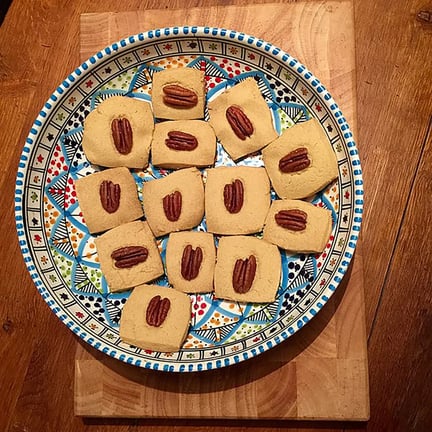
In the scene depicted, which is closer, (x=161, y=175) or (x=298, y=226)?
(x=298, y=226)

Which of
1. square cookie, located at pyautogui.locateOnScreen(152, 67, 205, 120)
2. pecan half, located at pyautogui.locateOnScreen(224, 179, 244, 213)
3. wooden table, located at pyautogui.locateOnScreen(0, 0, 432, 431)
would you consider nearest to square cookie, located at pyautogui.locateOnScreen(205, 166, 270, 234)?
pecan half, located at pyautogui.locateOnScreen(224, 179, 244, 213)

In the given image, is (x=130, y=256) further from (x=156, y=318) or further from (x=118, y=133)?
(x=118, y=133)

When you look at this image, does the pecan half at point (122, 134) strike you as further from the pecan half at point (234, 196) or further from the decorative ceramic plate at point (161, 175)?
the pecan half at point (234, 196)

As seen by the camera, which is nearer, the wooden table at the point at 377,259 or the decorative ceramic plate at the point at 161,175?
the decorative ceramic plate at the point at 161,175

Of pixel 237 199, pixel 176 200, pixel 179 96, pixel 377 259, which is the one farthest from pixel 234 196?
pixel 377 259

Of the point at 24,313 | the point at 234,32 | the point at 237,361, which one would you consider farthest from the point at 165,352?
the point at 234,32

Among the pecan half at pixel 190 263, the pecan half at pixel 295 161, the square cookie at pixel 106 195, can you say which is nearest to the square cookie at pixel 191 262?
the pecan half at pixel 190 263

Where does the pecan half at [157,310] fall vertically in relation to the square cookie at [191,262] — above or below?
below

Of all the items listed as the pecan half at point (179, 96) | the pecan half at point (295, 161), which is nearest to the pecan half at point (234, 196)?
the pecan half at point (295, 161)
